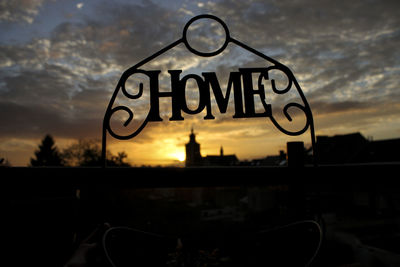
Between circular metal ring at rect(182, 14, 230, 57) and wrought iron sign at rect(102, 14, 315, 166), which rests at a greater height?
circular metal ring at rect(182, 14, 230, 57)

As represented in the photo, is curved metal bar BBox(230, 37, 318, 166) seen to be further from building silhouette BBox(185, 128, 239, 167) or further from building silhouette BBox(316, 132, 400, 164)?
building silhouette BBox(185, 128, 239, 167)

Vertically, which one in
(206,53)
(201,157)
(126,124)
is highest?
(201,157)

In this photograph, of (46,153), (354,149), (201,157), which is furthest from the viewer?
(201,157)

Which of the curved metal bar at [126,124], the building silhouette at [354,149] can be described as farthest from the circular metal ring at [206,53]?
the building silhouette at [354,149]

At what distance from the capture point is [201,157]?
189 feet

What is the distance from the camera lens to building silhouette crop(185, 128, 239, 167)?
50575 mm

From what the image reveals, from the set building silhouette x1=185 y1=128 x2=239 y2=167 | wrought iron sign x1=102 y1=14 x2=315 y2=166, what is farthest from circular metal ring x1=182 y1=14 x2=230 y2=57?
building silhouette x1=185 y1=128 x2=239 y2=167

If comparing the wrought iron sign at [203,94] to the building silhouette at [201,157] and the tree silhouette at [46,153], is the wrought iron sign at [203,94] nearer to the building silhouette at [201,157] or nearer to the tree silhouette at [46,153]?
the building silhouette at [201,157]

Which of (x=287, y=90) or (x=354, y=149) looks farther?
(x=354, y=149)

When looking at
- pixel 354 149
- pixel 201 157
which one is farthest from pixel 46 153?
pixel 354 149

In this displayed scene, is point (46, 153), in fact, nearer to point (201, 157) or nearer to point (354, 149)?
point (201, 157)

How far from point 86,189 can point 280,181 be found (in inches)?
35.4

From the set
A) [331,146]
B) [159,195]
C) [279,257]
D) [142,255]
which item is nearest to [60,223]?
[142,255]

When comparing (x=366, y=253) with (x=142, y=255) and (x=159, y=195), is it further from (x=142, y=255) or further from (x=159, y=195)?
(x=159, y=195)
